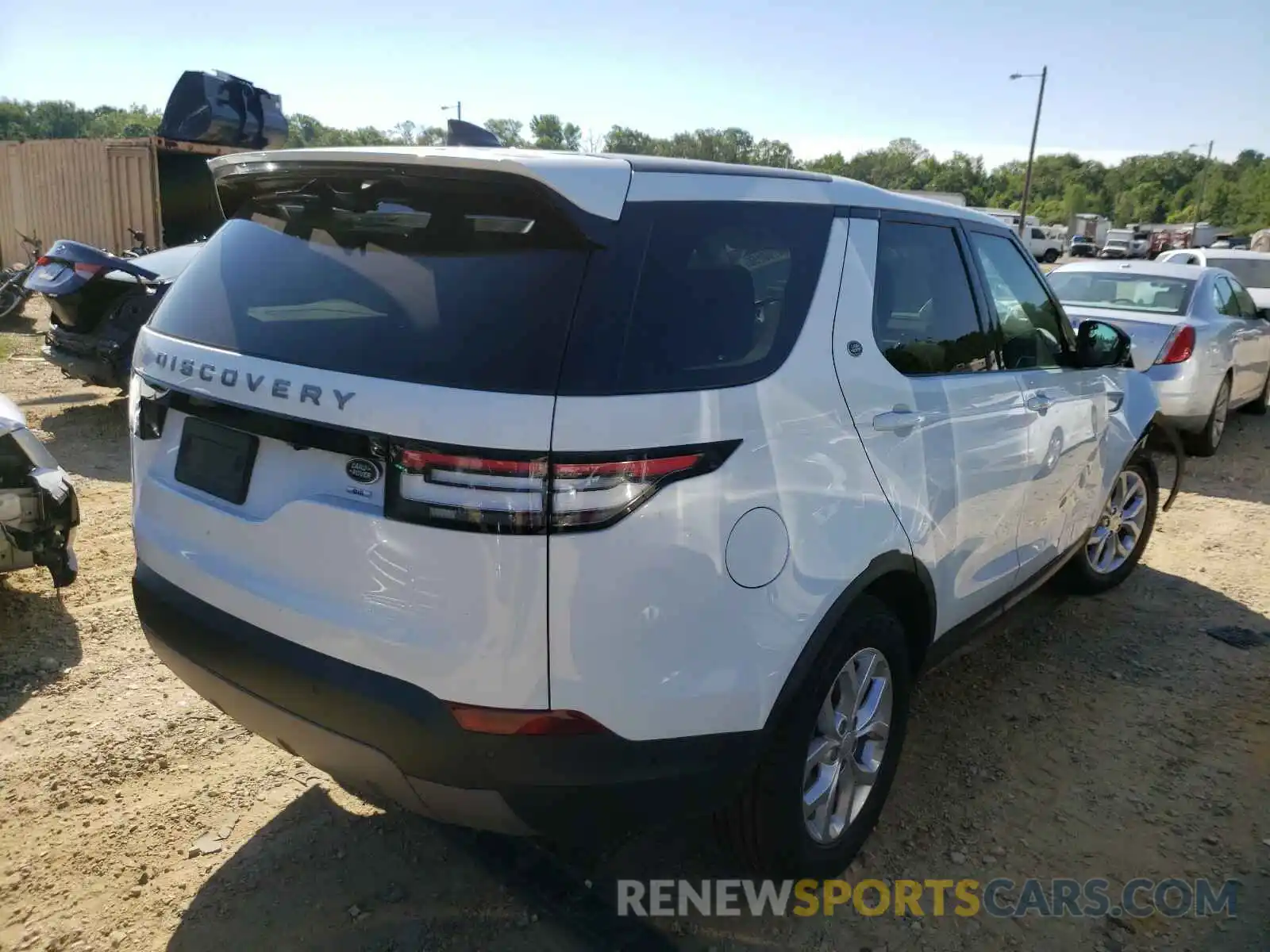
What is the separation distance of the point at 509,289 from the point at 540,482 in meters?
0.44

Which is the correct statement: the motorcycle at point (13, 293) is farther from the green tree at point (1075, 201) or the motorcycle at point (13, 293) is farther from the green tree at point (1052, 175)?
the green tree at point (1075, 201)

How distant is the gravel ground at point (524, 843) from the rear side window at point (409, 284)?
1.51 metres

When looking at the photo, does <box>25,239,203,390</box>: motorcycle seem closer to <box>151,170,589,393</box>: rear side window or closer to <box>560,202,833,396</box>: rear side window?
<box>151,170,589,393</box>: rear side window

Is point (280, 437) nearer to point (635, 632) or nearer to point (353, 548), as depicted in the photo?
point (353, 548)

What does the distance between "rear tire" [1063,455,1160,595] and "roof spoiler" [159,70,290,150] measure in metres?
13.4

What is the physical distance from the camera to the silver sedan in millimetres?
7617

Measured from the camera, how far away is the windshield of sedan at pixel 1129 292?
800 cm

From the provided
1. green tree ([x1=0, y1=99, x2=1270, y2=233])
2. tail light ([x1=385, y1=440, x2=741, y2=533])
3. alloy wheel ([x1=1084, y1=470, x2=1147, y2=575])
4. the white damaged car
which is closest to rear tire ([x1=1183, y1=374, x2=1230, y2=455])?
alloy wheel ([x1=1084, y1=470, x2=1147, y2=575])

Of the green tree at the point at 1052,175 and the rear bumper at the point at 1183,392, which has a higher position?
the green tree at the point at 1052,175

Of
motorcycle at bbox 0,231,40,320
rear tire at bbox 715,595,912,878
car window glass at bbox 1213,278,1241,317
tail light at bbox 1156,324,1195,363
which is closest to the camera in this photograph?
rear tire at bbox 715,595,912,878

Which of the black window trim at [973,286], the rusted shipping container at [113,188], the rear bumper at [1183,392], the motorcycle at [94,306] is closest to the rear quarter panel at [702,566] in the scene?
the black window trim at [973,286]

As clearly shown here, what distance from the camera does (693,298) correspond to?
6.79 ft

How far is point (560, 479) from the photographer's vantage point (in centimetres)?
179

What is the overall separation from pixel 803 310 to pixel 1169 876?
6.84 feet
